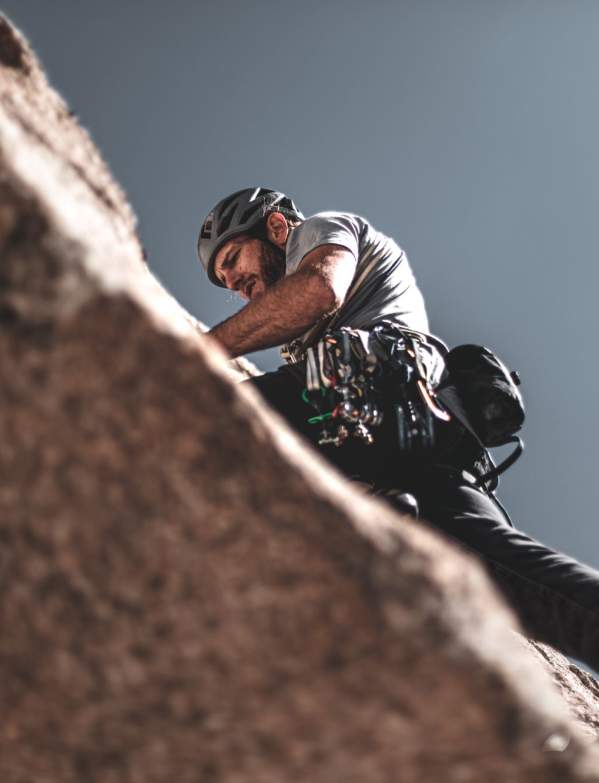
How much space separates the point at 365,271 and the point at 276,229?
1142mm

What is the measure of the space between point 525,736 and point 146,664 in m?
0.80

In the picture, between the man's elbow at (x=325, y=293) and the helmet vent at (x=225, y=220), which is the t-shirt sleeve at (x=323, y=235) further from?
the helmet vent at (x=225, y=220)

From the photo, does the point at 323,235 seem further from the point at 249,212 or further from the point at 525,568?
the point at 525,568

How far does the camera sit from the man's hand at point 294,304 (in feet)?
11.2

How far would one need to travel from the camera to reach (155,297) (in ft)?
4.61

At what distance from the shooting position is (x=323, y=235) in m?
3.65

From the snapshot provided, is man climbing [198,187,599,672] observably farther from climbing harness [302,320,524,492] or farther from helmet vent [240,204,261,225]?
helmet vent [240,204,261,225]

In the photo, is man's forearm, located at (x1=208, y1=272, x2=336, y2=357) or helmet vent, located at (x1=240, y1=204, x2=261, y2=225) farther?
helmet vent, located at (x1=240, y1=204, x2=261, y2=225)

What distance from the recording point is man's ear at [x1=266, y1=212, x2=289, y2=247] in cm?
476

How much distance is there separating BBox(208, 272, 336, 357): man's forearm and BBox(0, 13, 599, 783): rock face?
2.06 meters

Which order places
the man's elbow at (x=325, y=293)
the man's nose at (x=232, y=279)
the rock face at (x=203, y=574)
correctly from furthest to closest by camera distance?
the man's nose at (x=232, y=279)
the man's elbow at (x=325, y=293)
the rock face at (x=203, y=574)

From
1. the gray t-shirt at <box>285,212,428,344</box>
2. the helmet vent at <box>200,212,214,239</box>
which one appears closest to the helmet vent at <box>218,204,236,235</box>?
the helmet vent at <box>200,212,214,239</box>

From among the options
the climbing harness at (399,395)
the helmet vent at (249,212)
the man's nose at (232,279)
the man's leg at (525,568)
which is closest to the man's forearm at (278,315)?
the climbing harness at (399,395)

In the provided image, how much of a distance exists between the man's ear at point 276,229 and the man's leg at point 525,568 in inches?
90.1
